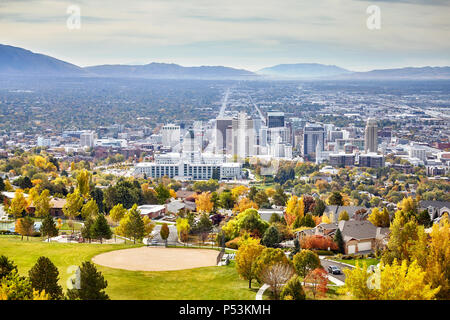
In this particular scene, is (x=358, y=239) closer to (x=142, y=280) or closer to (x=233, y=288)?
(x=233, y=288)

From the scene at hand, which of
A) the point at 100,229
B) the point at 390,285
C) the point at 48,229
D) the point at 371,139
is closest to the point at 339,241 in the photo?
the point at 100,229

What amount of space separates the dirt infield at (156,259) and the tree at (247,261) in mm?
868

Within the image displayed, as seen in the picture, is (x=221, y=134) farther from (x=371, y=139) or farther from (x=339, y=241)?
(x=339, y=241)

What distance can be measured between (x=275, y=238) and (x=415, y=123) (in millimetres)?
15058

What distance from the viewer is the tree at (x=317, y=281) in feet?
22.6

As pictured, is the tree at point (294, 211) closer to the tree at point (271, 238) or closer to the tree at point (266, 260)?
the tree at point (271, 238)

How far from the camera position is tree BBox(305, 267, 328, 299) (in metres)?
6.89

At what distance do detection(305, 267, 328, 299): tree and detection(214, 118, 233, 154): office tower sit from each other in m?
24.3

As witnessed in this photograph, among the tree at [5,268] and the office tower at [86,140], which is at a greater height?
the tree at [5,268]

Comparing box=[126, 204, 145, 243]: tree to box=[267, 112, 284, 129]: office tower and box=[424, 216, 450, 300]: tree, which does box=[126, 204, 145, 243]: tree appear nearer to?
box=[424, 216, 450, 300]: tree

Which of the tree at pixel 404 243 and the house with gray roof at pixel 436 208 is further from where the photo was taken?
the house with gray roof at pixel 436 208

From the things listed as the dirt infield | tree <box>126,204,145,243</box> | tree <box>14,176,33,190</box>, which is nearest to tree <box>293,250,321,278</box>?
the dirt infield

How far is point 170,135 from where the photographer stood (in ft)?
124

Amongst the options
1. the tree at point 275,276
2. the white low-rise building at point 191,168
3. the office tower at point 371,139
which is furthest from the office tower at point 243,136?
the tree at point 275,276
